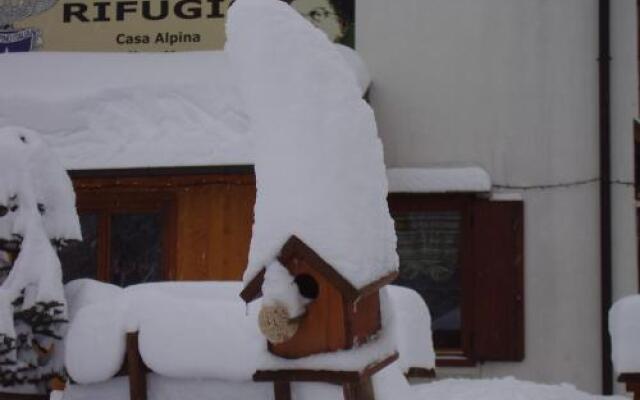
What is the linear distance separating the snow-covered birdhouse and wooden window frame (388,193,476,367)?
5315 millimetres

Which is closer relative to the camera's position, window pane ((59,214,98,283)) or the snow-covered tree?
the snow-covered tree

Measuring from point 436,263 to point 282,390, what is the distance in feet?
18.8

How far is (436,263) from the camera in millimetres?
9297

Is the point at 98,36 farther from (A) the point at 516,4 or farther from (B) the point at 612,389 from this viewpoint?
(B) the point at 612,389

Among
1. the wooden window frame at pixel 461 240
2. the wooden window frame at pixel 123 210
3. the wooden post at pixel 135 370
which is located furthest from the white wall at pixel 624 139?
the wooden post at pixel 135 370

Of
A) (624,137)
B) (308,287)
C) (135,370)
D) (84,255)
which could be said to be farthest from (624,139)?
(135,370)

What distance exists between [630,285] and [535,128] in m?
1.74

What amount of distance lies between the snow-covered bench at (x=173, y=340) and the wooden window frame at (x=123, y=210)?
4566 mm

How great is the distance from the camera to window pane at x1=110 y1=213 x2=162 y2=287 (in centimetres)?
891

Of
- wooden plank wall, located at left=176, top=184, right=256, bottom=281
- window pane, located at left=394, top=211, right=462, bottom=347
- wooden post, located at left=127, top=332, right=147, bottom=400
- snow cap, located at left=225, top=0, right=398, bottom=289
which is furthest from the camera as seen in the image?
window pane, located at left=394, top=211, right=462, bottom=347

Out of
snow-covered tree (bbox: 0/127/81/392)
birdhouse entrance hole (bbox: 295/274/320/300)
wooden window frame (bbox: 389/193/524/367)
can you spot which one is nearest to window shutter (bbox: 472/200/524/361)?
wooden window frame (bbox: 389/193/524/367)

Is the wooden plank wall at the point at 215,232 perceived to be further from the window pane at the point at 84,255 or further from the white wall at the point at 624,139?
the white wall at the point at 624,139

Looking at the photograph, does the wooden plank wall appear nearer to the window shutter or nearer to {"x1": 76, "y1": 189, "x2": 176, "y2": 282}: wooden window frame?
{"x1": 76, "y1": 189, "x2": 176, "y2": 282}: wooden window frame

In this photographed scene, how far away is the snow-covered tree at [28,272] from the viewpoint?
4617 millimetres
